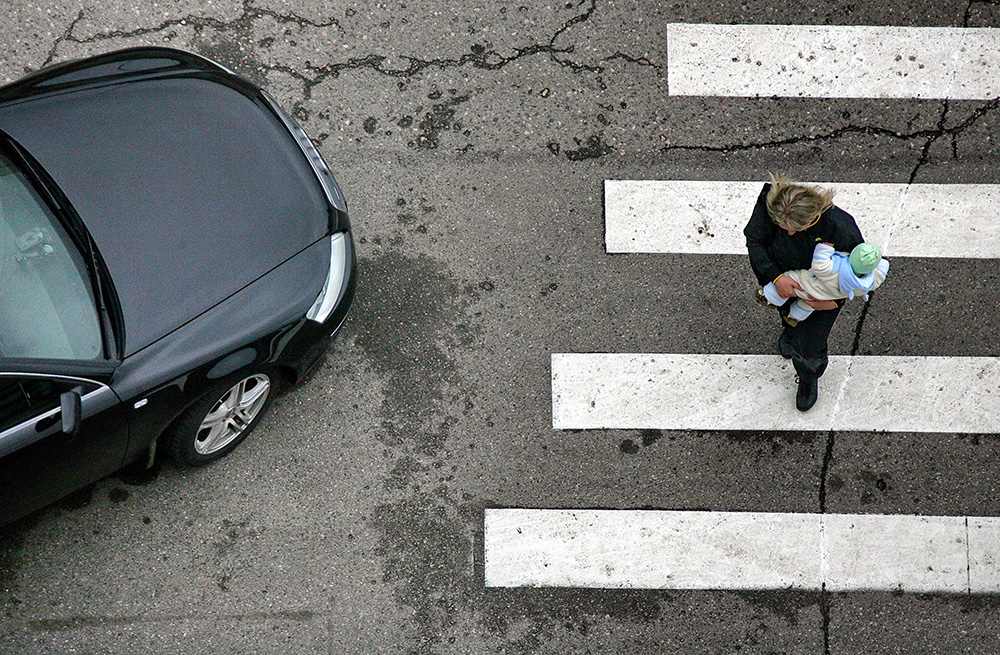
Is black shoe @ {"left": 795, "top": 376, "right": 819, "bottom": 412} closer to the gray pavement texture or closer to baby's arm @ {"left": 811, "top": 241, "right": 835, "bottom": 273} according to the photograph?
the gray pavement texture

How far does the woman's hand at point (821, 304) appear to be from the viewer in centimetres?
455

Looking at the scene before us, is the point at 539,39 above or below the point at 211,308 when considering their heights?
above

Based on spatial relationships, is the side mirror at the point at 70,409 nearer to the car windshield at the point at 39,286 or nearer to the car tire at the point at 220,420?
the car windshield at the point at 39,286

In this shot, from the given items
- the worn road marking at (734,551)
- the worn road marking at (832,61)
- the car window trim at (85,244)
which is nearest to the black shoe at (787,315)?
the worn road marking at (734,551)

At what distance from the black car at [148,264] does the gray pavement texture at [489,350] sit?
592 mm

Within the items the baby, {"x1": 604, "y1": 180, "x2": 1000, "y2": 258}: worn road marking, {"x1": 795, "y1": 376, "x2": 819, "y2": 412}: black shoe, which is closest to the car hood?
{"x1": 604, "y1": 180, "x2": 1000, "y2": 258}: worn road marking

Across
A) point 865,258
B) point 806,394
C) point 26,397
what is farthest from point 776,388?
point 26,397

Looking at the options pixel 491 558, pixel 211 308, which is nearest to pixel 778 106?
pixel 491 558

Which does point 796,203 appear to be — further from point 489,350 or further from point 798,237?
point 489,350

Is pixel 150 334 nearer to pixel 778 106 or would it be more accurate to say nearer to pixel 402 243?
pixel 402 243

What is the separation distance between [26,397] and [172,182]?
1.33 metres

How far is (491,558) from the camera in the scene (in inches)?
201

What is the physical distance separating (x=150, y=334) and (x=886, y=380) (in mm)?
4451

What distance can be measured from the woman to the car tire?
110 inches
